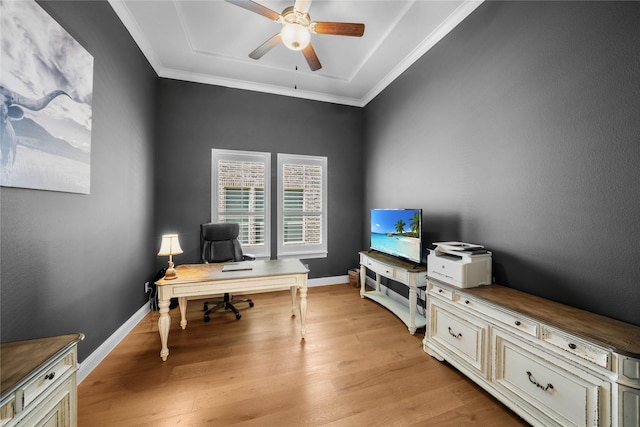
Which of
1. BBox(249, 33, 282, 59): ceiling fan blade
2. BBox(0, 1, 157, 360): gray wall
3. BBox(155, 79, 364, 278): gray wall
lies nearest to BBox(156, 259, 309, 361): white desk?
BBox(0, 1, 157, 360): gray wall

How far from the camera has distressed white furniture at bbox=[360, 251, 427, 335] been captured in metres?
2.50

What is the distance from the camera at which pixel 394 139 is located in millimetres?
3439

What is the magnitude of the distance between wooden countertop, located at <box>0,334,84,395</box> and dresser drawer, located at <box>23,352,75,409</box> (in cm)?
5

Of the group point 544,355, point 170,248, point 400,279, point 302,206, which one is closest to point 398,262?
point 400,279

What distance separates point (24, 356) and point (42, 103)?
4.57ft

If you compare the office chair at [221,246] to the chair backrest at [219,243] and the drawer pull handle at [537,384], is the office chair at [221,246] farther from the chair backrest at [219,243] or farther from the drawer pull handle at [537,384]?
the drawer pull handle at [537,384]

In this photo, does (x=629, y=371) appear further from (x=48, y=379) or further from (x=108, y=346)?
(x=108, y=346)

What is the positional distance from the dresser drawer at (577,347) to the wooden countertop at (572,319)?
4cm

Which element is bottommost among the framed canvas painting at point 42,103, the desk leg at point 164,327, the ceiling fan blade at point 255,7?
the desk leg at point 164,327

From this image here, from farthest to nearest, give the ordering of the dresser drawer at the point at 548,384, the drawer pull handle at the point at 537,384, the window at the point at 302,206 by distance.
A: the window at the point at 302,206 → the drawer pull handle at the point at 537,384 → the dresser drawer at the point at 548,384

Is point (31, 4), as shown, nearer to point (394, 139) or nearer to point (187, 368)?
point (187, 368)

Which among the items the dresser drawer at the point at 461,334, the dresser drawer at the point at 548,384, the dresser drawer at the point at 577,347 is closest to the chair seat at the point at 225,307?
the dresser drawer at the point at 461,334

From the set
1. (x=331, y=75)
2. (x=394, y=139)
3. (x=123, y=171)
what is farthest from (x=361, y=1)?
(x=123, y=171)

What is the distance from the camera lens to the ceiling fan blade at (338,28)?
2.02 metres
